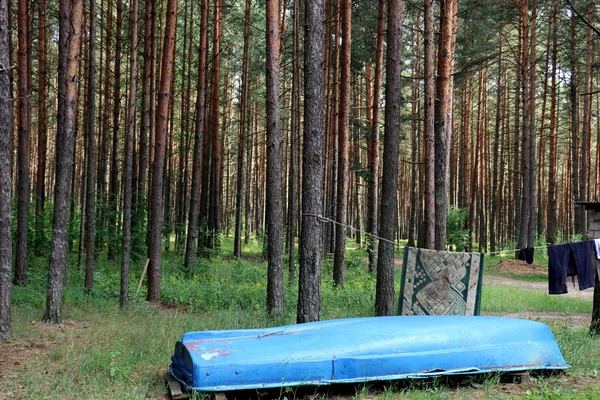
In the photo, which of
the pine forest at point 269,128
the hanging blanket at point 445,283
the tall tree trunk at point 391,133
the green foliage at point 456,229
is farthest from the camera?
the green foliage at point 456,229

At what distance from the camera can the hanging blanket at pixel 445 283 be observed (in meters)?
9.63

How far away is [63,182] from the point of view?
9.47 metres

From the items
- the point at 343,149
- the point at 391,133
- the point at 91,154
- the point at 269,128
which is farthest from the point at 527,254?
the point at 91,154

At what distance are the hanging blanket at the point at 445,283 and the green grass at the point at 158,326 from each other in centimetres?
167

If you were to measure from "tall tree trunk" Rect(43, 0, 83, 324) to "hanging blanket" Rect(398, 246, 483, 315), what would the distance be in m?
6.15

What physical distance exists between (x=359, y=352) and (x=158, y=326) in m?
4.26

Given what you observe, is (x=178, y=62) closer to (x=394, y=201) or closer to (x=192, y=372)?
(x=394, y=201)

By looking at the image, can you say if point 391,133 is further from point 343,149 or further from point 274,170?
point 343,149

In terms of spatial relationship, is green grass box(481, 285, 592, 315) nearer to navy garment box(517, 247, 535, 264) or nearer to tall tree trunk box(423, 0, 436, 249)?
tall tree trunk box(423, 0, 436, 249)

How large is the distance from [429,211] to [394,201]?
4.13 m

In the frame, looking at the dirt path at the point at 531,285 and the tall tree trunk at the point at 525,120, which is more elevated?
the tall tree trunk at the point at 525,120

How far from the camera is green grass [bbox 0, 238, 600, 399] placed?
6.48 metres

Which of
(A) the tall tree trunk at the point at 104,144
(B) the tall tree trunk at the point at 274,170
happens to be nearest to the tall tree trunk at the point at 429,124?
(B) the tall tree trunk at the point at 274,170

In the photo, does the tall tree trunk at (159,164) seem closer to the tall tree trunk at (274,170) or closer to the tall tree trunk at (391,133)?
the tall tree trunk at (274,170)
